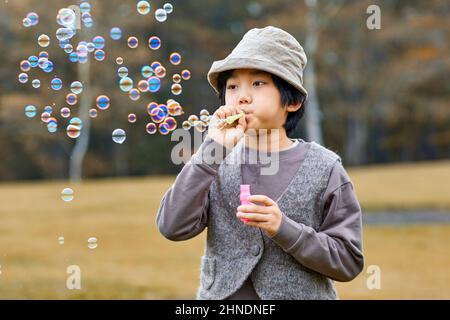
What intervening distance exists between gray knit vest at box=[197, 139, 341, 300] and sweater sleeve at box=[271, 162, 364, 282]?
4 cm

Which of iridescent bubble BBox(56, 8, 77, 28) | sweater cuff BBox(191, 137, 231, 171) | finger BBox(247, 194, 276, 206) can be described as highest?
iridescent bubble BBox(56, 8, 77, 28)

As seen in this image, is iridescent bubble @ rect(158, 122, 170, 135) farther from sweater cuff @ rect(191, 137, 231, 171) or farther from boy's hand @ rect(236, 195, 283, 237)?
boy's hand @ rect(236, 195, 283, 237)

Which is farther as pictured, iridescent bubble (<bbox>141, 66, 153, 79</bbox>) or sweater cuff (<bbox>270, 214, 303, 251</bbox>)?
iridescent bubble (<bbox>141, 66, 153, 79</bbox>)

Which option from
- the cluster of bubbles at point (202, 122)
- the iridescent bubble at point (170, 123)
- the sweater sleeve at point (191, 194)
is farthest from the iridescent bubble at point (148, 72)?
the sweater sleeve at point (191, 194)

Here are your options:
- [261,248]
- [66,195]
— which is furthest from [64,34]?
[261,248]

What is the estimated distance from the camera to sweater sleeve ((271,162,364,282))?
2012mm

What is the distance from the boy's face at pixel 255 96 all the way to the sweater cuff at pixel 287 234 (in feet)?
1.11

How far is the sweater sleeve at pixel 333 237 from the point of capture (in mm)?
2012

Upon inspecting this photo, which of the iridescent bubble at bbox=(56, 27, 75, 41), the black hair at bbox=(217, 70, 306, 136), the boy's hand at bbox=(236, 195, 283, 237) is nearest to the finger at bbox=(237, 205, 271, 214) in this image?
the boy's hand at bbox=(236, 195, 283, 237)

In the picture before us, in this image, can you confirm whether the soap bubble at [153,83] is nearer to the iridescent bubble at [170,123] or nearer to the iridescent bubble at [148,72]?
the iridescent bubble at [148,72]

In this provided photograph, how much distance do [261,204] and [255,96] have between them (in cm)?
37
